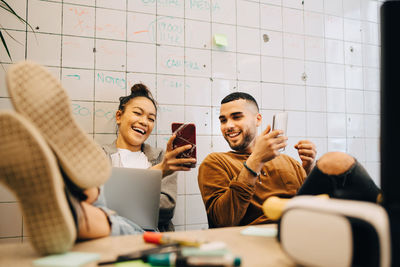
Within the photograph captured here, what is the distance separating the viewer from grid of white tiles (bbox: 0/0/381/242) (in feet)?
4.97

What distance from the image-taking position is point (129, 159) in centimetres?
140

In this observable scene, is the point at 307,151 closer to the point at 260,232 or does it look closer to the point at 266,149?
the point at 266,149

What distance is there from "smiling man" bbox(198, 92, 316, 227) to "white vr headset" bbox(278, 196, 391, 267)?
630mm

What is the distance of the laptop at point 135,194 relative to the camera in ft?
3.04

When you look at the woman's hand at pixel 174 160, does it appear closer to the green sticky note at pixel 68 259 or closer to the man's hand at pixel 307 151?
the man's hand at pixel 307 151

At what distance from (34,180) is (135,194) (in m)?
0.52

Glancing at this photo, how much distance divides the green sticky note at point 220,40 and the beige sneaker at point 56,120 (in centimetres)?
137

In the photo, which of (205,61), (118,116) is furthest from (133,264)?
(205,61)

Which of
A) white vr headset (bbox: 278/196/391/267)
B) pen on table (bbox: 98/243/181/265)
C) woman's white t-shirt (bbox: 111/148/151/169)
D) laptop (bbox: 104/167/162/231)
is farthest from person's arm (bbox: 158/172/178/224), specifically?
white vr headset (bbox: 278/196/391/267)

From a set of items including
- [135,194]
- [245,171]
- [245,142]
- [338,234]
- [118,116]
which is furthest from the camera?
[118,116]

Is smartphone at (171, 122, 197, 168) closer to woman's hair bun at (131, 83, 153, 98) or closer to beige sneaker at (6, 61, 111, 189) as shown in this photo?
woman's hair bun at (131, 83, 153, 98)

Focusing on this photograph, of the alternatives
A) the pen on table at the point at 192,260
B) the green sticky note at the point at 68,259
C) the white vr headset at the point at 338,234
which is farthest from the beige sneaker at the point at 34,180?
the white vr headset at the point at 338,234

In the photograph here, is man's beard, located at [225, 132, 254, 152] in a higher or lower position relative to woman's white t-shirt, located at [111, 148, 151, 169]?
higher

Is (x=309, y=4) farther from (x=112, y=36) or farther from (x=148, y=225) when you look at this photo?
(x=148, y=225)
